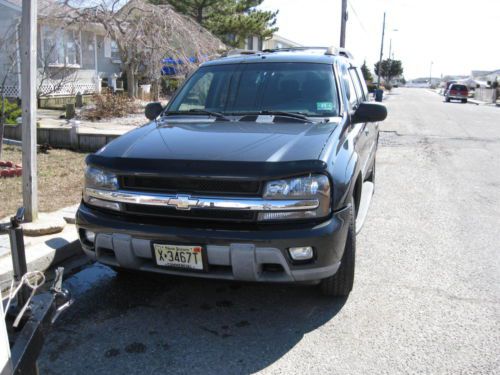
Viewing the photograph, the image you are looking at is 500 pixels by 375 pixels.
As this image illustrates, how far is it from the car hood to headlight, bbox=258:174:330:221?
0.50 ft

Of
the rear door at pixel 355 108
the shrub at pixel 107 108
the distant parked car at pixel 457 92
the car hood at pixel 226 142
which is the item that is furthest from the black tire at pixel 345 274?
the distant parked car at pixel 457 92

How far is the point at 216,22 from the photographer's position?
27172mm

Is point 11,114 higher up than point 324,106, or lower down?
lower down

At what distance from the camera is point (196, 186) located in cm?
325

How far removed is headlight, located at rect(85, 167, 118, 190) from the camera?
3.48m

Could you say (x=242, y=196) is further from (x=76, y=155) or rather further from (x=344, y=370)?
(x=76, y=155)

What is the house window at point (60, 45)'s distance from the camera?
18.0 m

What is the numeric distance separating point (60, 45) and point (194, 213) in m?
19.7

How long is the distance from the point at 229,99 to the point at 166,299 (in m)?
1.90

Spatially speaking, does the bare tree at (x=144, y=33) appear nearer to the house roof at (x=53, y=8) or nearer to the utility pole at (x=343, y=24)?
the house roof at (x=53, y=8)

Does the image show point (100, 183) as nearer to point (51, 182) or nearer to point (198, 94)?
point (198, 94)

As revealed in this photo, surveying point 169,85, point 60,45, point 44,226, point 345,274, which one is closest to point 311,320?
point 345,274

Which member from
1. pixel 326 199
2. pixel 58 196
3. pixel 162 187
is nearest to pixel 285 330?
pixel 326 199

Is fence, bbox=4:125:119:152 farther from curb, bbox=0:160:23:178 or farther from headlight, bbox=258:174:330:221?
headlight, bbox=258:174:330:221
